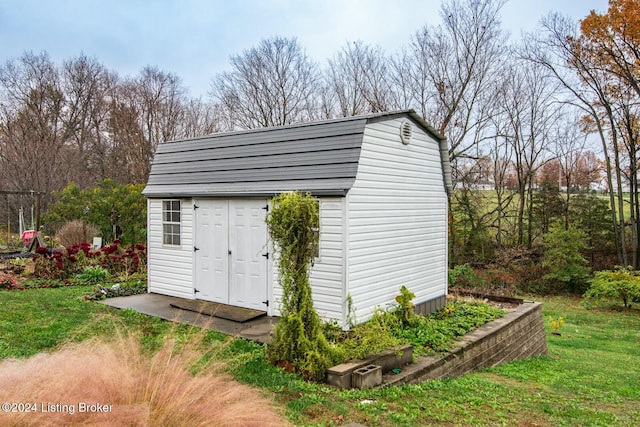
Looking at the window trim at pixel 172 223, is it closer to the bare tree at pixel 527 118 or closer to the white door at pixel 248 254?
the white door at pixel 248 254

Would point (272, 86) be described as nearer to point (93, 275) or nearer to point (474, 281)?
point (474, 281)

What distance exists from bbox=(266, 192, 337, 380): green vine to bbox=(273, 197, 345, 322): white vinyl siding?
136cm

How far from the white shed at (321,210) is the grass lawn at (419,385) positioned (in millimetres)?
1418

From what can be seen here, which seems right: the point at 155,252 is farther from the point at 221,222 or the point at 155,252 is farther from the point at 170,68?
the point at 170,68

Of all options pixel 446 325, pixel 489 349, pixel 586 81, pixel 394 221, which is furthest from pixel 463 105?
pixel 489 349

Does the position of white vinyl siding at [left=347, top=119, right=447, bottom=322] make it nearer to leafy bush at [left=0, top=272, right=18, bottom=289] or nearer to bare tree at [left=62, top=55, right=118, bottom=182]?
leafy bush at [left=0, top=272, right=18, bottom=289]

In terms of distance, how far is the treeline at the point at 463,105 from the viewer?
16.8 meters

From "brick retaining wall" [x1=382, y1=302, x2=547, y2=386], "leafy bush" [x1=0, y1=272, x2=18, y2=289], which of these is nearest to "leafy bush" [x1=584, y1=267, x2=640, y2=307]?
"brick retaining wall" [x1=382, y1=302, x2=547, y2=386]

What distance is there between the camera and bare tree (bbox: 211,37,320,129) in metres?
21.7

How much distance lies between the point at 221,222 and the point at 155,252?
2.04 meters

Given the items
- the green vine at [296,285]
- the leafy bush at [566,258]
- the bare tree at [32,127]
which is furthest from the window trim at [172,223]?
the leafy bush at [566,258]

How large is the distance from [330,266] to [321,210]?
0.84 meters

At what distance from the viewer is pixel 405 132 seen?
7895 millimetres

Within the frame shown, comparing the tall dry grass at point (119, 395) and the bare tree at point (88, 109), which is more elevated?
the bare tree at point (88, 109)
